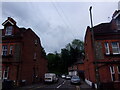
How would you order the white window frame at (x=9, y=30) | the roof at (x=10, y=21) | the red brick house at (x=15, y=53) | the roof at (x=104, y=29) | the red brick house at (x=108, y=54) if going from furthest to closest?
1. the roof at (x=10, y=21)
2. the white window frame at (x=9, y=30)
3. the red brick house at (x=15, y=53)
4. the roof at (x=104, y=29)
5. the red brick house at (x=108, y=54)

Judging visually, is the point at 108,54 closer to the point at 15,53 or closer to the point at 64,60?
the point at 15,53

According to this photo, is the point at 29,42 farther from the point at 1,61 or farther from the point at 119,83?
the point at 119,83

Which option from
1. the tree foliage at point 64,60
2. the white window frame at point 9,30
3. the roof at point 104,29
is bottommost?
the tree foliage at point 64,60

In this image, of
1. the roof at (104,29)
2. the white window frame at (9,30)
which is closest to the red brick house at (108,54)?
the roof at (104,29)

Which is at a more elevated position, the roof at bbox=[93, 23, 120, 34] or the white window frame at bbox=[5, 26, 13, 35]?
the white window frame at bbox=[5, 26, 13, 35]

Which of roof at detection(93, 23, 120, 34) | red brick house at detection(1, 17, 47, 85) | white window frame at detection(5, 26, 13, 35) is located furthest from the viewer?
white window frame at detection(5, 26, 13, 35)

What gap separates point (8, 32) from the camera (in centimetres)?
1973

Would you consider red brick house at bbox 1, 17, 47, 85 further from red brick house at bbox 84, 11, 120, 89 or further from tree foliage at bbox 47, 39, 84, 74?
tree foliage at bbox 47, 39, 84, 74

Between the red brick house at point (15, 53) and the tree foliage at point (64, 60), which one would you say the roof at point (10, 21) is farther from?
the tree foliage at point (64, 60)

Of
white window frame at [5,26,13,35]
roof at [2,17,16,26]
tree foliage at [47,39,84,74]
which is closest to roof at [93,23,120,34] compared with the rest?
roof at [2,17,16,26]

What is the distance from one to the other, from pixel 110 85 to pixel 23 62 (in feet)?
42.5

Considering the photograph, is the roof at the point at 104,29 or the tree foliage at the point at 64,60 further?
the tree foliage at the point at 64,60

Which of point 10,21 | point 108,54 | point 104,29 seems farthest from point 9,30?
point 108,54

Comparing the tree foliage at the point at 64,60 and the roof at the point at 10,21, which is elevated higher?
the roof at the point at 10,21
